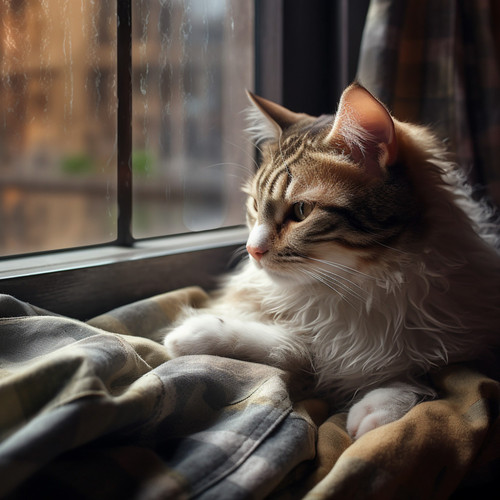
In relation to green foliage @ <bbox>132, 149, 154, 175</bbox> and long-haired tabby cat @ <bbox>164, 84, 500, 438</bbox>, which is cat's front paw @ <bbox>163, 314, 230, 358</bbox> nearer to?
long-haired tabby cat @ <bbox>164, 84, 500, 438</bbox>

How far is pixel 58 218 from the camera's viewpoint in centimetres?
122

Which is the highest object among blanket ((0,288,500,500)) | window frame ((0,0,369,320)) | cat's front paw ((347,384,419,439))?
window frame ((0,0,369,320))

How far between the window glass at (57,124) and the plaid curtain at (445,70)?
2.21 feet

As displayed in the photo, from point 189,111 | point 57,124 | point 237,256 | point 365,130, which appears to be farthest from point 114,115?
point 365,130

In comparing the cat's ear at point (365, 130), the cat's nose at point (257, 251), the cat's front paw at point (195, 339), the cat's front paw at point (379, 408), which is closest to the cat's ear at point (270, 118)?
the cat's ear at point (365, 130)

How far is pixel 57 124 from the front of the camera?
1161 mm

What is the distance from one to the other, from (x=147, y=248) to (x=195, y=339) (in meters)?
0.42

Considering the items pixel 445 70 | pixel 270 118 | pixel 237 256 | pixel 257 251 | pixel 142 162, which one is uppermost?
pixel 445 70

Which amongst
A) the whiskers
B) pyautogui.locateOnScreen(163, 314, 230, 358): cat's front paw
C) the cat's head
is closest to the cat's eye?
the cat's head

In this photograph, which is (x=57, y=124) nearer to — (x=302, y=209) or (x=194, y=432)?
(x=302, y=209)

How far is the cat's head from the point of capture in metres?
0.97

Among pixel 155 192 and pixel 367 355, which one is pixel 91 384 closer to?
pixel 367 355

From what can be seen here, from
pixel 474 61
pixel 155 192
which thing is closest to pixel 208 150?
pixel 155 192

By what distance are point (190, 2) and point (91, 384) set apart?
3.55 feet
